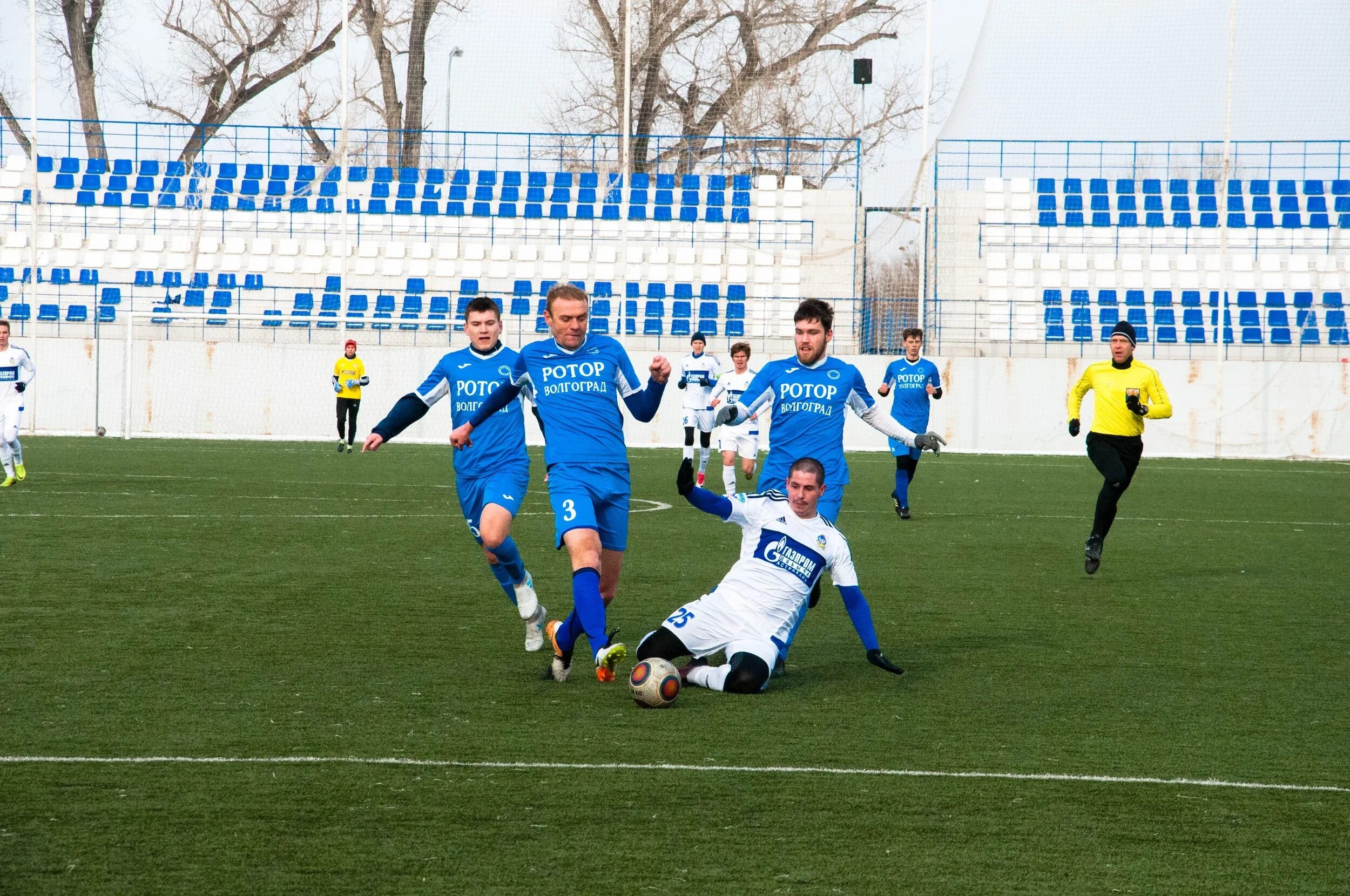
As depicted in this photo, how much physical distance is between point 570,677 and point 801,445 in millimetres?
2002

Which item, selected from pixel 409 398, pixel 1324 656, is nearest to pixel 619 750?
pixel 409 398

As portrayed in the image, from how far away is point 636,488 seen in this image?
17625mm

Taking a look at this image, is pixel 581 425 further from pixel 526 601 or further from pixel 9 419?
pixel 9 419

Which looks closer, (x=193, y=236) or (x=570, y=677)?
(x=570, y=677)

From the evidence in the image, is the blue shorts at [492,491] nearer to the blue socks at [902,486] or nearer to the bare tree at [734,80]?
the blue socks at [902,486]

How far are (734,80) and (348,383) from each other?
14288 millimetres

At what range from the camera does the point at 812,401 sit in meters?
7.87

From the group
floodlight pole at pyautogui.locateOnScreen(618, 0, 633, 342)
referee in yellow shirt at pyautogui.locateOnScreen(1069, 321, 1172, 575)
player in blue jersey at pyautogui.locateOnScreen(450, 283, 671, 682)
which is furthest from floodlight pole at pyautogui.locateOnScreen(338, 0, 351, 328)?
player in blue jersey at pyautogui.locateOnScreen(450, 283, 671, 682)

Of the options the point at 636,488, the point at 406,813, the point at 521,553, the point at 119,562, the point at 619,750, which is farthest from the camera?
the point at 636,488

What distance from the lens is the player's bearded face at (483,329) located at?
7723mm

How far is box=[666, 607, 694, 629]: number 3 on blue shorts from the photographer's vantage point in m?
6.54

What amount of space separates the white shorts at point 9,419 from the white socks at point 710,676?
1260 centimetres

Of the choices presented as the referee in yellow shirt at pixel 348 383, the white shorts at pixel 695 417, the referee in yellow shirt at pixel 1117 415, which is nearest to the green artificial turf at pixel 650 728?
the referee in yellow shirt at pixel 1117 415

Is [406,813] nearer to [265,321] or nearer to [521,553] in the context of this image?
[521,553]
